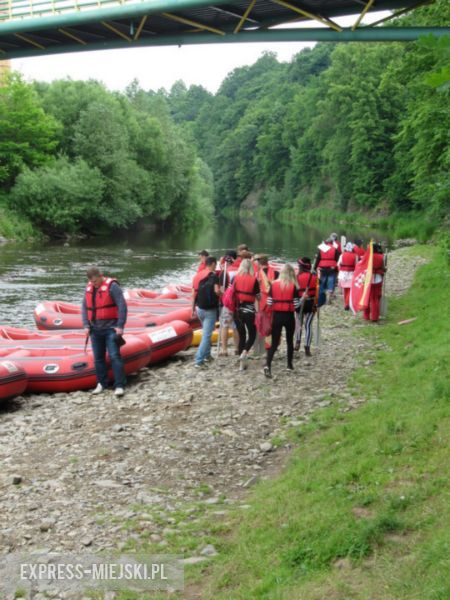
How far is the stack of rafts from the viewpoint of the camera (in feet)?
30.8

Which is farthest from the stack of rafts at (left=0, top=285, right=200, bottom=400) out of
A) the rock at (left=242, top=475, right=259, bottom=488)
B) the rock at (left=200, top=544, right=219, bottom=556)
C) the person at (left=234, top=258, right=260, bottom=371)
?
the rock at (left=200, top=544, right=219, bottom=556)

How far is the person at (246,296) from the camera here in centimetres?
945

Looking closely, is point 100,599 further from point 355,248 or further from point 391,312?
point 355,248

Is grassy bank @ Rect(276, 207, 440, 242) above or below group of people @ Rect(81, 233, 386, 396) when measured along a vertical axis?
below

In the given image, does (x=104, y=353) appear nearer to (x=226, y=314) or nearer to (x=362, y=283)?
(x=226, y=314)

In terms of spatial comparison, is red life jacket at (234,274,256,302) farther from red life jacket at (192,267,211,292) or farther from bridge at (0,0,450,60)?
bridge at (0,0,450,60)

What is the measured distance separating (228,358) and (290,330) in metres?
1.62

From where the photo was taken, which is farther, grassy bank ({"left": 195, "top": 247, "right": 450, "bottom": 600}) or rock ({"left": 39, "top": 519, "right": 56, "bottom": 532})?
rock ({"left": 39, "top": 519, "right": 56, "bottom": 532})

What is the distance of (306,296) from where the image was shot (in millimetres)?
10023

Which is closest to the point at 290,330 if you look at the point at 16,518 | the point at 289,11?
the point at 16,518

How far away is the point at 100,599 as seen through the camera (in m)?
4.04

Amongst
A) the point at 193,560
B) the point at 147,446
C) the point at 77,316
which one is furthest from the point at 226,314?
the point at 193,560

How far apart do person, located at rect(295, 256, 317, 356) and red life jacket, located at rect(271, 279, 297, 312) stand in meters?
1.20

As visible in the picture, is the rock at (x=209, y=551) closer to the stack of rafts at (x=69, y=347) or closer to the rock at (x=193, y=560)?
the rock at (x=193, y=560)
